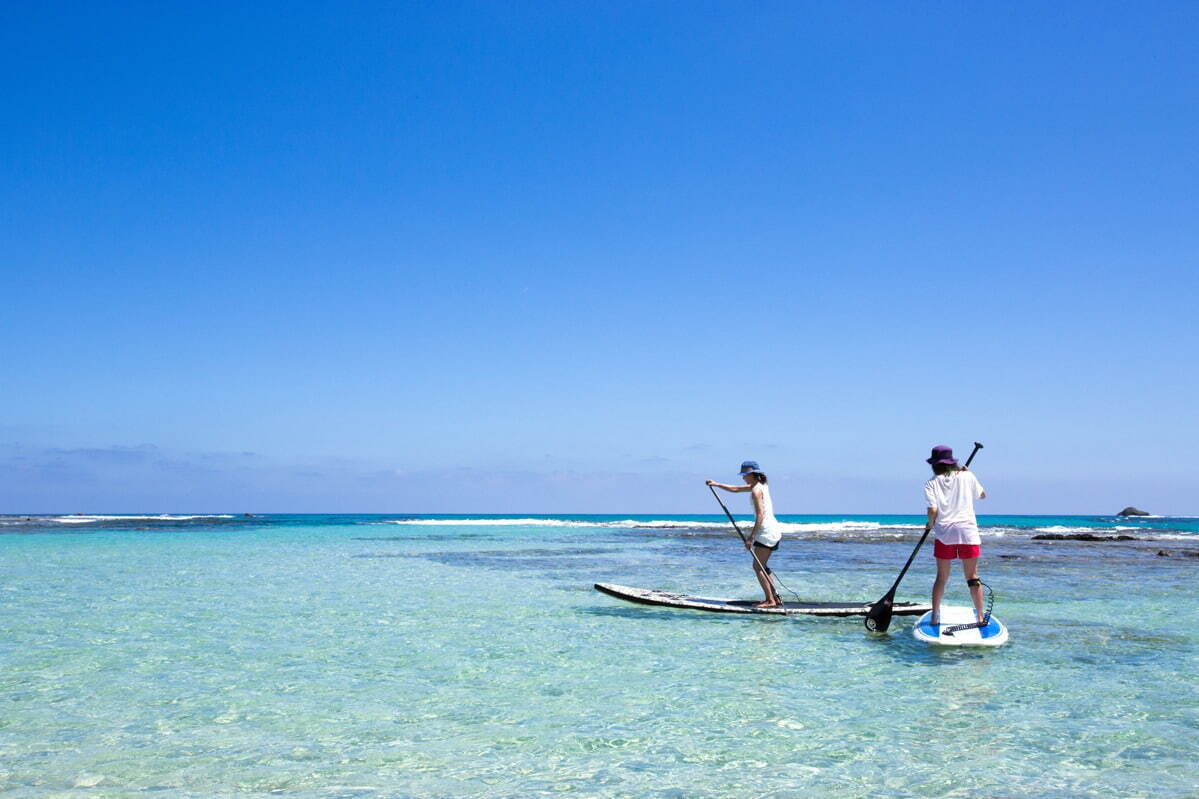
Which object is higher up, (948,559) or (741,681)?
(948,559)

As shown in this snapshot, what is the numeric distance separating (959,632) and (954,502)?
1708mm

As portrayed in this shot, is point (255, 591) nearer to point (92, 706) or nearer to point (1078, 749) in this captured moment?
point (92, 706)

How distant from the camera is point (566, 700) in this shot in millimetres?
8023

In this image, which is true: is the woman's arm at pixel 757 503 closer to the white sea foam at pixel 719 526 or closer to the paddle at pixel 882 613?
the paddle at pixel 882 613

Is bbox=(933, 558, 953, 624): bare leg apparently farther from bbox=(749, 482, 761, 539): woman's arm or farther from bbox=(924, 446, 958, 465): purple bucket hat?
bbox=(749, 482, 761, 539): woman's arm

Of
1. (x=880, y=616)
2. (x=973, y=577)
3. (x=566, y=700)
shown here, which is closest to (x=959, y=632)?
(x=973, y=577)

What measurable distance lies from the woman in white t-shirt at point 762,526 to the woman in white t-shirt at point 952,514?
2.93 meters

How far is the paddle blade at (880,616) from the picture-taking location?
1170cm

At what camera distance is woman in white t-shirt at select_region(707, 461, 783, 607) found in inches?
527

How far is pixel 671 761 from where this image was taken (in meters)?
6.21

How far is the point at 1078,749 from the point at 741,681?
10.5 ft

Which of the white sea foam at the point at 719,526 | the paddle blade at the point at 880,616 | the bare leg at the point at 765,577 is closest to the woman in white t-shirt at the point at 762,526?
the bare leg at the point at 765,577

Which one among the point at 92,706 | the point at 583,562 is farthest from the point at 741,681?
the point at 583,562

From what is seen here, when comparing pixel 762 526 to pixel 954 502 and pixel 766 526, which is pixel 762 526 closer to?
pixel 766 526
